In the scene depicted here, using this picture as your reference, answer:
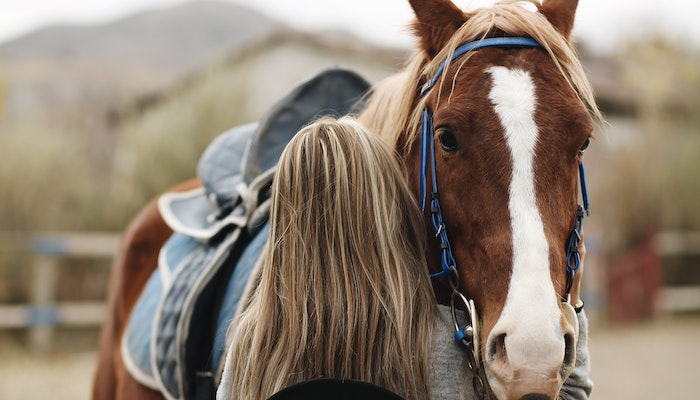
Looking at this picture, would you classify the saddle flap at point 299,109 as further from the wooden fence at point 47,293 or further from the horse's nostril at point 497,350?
the wooden fence at point 47,293

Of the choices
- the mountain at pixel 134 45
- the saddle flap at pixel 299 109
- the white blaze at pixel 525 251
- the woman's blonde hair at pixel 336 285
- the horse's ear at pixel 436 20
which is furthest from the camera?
the mountain at pixel 134 45

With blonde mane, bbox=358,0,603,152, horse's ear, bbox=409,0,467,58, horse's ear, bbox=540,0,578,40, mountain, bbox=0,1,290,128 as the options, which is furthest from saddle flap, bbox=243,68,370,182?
mountain, bbox=0,1,290,128

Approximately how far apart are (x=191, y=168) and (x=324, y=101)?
7117 millimetres

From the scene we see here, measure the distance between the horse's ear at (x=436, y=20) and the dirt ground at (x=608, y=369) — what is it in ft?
18.8

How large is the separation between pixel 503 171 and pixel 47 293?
7655mm

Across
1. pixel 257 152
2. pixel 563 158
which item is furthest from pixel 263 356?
pixel 257 152

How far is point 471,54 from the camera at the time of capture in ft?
5.90

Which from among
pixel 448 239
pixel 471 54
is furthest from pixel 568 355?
pixel 471 54

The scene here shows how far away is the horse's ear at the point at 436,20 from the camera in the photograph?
1951mm

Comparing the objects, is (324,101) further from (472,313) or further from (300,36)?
(300,36)

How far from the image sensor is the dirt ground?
6664 millimetres

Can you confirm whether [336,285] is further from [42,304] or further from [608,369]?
[42,304]

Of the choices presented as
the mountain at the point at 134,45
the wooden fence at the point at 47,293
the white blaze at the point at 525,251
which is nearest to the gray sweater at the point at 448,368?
the white blaze at the point at 525,251

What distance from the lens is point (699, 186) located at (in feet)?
42.2
